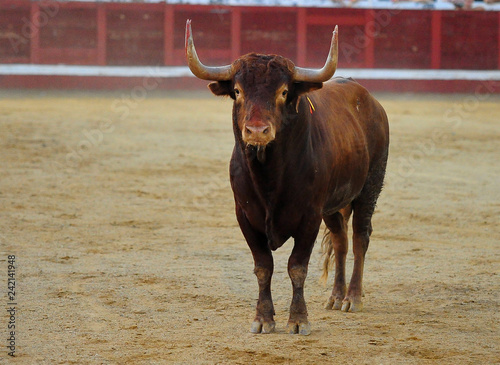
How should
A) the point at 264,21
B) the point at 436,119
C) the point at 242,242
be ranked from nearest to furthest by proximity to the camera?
the point at 242,242 < the point at 436,119 < the point at 264,21

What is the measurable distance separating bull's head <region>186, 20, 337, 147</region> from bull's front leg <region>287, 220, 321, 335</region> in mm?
464

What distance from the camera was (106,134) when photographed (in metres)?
8.55

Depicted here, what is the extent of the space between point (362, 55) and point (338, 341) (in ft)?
37.2

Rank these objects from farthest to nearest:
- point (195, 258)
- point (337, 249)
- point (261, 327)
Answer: point (195, 258) < point (337, 249) < point (261, 327)

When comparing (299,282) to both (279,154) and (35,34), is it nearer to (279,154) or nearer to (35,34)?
(279,154)

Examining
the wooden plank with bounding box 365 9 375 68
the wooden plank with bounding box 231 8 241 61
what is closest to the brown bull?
the wooden plank with bounding box 231 8 241 61

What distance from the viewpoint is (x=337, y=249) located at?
12.1 feet

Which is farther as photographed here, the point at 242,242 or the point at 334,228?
the point at 242,242

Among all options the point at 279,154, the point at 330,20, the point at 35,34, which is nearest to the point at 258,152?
the point at 279,154

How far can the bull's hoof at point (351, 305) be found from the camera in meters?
3.43

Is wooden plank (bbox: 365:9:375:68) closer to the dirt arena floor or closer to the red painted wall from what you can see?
the red painted wall

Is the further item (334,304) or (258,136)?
(334,304)

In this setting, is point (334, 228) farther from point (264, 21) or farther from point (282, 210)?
point (264, 21)

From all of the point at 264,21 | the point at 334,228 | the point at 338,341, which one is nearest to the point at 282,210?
the point at 338,341
